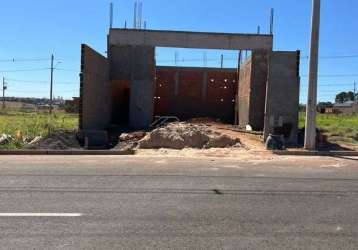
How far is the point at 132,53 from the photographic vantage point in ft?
94.2

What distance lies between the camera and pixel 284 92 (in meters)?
23.6

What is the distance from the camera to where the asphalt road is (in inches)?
262

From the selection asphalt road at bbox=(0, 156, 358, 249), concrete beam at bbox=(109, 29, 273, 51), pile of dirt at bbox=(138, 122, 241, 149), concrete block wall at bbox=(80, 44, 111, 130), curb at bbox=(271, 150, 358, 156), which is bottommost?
asphalt road at bbox=(0, 156, 358, 249)

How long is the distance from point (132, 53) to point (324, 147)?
11.8 m

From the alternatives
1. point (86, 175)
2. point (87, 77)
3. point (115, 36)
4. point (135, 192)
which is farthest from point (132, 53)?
point (135, 192)

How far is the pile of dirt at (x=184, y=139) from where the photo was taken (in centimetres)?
2028

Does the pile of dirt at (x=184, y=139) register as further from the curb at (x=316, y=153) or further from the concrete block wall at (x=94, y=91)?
the concrete block wall at (x=94, y=91)

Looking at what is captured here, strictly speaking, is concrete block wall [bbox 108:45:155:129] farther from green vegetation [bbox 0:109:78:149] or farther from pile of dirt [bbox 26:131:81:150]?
pile of dirt [bbox 26:131:81:150]

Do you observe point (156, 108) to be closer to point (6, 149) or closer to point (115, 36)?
point (115, 36)

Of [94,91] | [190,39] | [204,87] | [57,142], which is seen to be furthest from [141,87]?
[57,142]

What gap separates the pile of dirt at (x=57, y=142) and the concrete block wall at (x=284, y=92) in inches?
320

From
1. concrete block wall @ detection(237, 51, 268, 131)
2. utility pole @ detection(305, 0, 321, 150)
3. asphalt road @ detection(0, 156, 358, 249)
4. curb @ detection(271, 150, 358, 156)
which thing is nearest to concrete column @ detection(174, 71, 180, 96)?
concrete block wall @ detection(237, 51, 268, 131)

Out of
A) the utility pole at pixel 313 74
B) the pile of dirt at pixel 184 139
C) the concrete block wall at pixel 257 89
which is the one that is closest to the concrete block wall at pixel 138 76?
the concrete block wall at pixel 257 89

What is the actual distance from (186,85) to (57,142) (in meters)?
17.6
